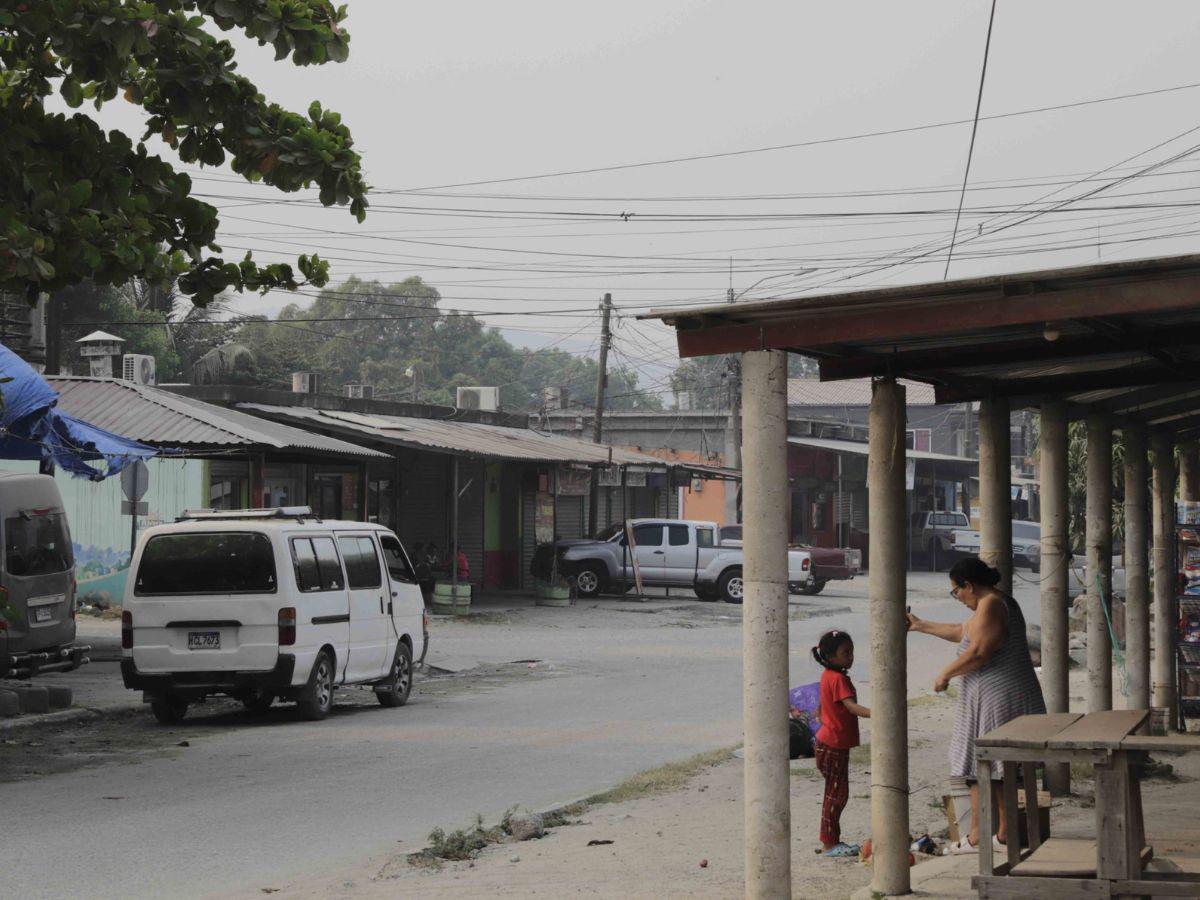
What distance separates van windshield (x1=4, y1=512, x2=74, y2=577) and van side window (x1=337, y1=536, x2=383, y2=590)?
3.52 m

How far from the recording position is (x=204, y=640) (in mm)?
15008

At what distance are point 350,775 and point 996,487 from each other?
5.29 m

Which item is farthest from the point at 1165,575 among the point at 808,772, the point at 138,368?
the point at 138,368

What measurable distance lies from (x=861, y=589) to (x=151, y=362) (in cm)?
2069

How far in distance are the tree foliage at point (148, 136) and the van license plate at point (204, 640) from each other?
6.74 m

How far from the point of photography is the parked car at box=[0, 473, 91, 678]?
1633 centimetres

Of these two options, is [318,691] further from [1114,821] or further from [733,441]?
[733,441]

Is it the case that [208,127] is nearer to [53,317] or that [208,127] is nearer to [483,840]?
[483,840]

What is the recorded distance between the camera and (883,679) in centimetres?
800

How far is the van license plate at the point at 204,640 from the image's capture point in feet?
49.1

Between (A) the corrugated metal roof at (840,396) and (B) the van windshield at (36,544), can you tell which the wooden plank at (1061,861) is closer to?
(B) the van windshield at (36,544)

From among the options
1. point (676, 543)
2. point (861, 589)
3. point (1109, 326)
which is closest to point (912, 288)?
point (1109, 326)

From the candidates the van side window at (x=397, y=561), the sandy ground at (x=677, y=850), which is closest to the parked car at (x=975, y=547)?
the van side window at (x=397, y=561)

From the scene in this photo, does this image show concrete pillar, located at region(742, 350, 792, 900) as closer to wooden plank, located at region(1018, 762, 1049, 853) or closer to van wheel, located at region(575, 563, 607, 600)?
wooden plank, located at region(1018, 762, 1049, 853)
